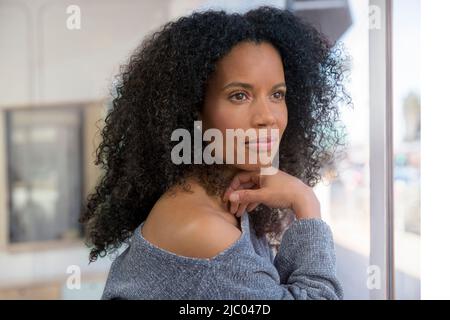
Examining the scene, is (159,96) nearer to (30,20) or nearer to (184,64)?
(184,64)

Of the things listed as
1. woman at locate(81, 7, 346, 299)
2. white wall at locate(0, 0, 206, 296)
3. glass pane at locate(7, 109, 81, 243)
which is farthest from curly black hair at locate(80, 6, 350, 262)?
glass pane at locate(7, 109, 81, 243)

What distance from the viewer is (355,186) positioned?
4.24ft

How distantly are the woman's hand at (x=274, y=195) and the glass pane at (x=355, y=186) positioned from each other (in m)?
0.45

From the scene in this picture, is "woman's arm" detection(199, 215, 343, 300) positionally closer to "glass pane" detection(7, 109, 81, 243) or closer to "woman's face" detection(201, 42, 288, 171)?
"woman's face" detection(201, 42, 288, 171)

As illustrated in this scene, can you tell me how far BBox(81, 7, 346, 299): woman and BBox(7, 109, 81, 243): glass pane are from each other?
948 mm

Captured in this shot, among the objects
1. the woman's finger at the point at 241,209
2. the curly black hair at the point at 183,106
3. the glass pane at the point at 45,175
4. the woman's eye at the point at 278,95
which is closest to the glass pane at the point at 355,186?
the curly black hair at the point at 183,106

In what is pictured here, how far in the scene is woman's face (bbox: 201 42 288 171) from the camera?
75cm

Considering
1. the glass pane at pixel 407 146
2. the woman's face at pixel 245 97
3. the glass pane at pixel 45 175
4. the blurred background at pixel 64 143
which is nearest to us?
the woman's face at pixel 245 97

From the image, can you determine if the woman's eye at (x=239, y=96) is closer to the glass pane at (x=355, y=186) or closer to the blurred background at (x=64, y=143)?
the glass pane at (x=355, y=186)

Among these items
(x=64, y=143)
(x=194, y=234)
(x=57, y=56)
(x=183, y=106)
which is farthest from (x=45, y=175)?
(x=194, y=234)

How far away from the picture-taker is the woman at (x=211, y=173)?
657 mm

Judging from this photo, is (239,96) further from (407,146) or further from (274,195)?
(407,146)
